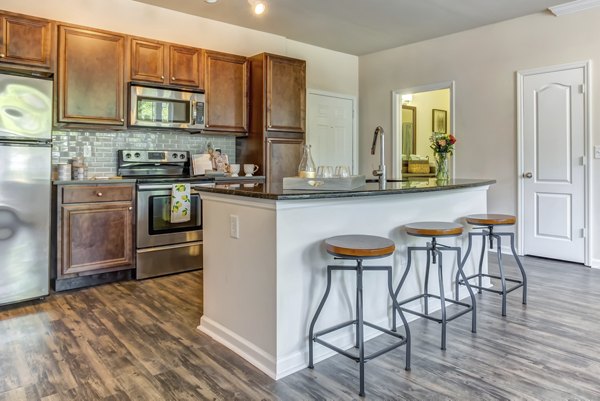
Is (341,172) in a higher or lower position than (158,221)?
higher

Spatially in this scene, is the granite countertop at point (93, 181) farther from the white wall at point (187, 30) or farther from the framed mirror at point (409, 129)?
the framed mirror at point (409, 129)

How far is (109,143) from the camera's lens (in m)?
4.25

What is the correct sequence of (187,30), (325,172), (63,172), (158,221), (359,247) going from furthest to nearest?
(187,30)
(158,221)
(63,172)
(325,172)
(359,247)

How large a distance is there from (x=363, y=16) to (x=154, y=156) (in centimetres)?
284

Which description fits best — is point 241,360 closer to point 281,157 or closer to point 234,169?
point 234,169

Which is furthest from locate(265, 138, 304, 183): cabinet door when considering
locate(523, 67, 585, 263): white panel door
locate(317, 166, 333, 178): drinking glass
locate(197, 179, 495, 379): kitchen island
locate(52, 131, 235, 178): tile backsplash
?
locate(523, 67, 585, 263): white panel door

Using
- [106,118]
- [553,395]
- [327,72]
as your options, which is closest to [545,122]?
[327,72]

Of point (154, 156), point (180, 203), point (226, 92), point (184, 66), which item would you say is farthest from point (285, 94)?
point (180, 203)

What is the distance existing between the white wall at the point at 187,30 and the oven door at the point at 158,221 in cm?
173

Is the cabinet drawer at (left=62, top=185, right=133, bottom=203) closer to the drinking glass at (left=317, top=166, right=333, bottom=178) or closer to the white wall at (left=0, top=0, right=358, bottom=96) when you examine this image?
the white wall at (left=0, top=0, right=358, bottom=96)

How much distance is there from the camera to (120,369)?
218 centimetres

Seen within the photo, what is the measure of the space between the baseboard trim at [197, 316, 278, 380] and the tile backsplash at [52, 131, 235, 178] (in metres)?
2.32

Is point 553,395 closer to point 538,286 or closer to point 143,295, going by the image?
point 538,286

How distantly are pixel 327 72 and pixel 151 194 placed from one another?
3429 mm
